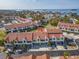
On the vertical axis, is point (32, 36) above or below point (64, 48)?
above

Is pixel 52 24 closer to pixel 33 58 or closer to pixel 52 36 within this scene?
pixel 52 36

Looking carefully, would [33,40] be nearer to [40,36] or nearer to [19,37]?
[40,36]

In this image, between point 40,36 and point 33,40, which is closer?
point 33,40

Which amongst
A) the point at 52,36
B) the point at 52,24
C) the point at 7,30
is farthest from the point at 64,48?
the point at 52,24

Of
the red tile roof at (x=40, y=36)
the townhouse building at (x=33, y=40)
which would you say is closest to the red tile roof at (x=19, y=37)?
the townhouse building at (x=33, y=40)

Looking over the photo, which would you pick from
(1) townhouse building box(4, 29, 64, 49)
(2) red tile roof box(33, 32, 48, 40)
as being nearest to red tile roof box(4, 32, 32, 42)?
(1) townhouse building box(4, 29, 64, 49)

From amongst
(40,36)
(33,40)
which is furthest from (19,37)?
(40,36)

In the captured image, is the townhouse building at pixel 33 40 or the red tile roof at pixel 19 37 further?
the red tile roof at pixel 19 37

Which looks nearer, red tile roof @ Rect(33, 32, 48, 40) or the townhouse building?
the townhouse building

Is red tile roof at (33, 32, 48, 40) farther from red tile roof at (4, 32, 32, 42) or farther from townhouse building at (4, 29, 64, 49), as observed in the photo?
red tile roof at (4, 32, 32, 42)

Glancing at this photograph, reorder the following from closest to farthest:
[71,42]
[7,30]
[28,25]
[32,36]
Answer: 1. [32,36]
2. [71,42]
3. [7,30]
4. [28,25]

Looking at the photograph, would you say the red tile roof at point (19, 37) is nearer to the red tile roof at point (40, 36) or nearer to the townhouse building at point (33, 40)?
the townhouse building at point (33, 40)
